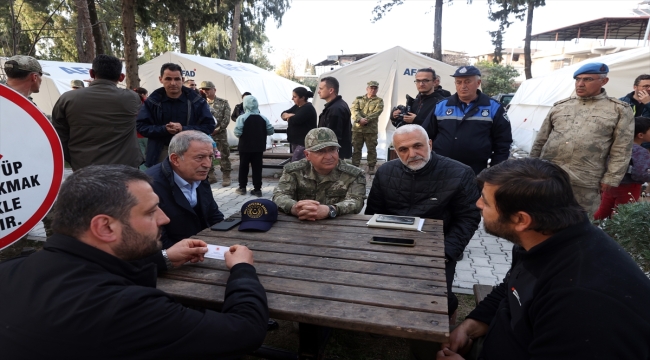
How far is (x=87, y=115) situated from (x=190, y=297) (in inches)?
103

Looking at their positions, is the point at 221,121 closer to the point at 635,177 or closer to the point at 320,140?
the point at 320,140

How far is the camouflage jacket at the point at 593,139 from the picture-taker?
3287 mm

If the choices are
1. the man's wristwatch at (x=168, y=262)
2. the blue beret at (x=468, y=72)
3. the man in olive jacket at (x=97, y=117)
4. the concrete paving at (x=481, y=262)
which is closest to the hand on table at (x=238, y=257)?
the man's wristwatch at (x=168, y=262)

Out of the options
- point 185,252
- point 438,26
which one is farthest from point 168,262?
point 438,26

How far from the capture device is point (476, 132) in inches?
145

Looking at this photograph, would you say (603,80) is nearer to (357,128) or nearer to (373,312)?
(373,312)

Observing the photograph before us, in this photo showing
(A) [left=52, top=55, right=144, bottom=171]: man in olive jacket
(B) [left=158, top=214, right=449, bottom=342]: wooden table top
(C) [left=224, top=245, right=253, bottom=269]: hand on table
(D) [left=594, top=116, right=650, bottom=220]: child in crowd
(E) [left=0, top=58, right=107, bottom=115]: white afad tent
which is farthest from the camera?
(E) [left=0, top=58, right=107, bottom=115]: white afad tent

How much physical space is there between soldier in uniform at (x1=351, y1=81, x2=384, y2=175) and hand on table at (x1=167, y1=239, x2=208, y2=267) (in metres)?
6.11

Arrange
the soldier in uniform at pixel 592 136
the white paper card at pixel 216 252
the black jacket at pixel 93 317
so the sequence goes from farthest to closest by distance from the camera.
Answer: the soldier in uniform at pixel 592 136 < the white paper card at pixel 216 252 < the black jacket at pixel 93 317

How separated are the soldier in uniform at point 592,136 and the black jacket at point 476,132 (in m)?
0.46

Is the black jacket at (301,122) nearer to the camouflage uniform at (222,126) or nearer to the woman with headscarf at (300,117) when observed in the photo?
the woman with headscarf at (300,117)

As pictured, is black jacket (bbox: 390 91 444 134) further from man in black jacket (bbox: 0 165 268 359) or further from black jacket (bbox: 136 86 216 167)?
man in black jacket (bbox: 0 165 268 359)

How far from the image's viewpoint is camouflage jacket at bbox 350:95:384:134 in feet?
25.4

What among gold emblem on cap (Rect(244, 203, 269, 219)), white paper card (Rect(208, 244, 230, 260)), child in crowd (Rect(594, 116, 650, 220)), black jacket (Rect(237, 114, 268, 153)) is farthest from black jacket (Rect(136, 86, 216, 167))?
child in crowd (Rect(594, 116, 650, 220))
